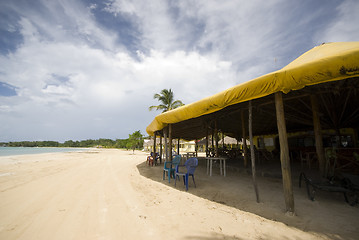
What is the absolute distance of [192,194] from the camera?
14.2 feet

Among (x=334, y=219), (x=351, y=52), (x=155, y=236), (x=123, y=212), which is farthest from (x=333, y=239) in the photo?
(x=123, y=212)

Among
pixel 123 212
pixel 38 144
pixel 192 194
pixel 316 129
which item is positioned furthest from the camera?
pixel 38 144

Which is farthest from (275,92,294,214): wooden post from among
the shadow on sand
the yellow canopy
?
the yellow canopy

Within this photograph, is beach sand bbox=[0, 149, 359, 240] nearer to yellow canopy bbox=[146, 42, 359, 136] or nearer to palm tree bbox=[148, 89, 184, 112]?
yellow canopy bbox=[146, 42, 359, 136]

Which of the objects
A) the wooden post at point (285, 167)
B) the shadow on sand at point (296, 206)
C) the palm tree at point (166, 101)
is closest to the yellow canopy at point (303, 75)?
the wooden post at point (285, 167)

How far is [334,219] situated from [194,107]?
3.78 m

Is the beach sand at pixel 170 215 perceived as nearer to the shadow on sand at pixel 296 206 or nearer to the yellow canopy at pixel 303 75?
Answer: the shadow on sand at pixel 296 206

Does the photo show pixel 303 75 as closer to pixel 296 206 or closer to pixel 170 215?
pixel 296 206

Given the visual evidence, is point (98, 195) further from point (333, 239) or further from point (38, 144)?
point (38, 144)

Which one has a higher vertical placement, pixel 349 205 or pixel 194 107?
pixel 194 107

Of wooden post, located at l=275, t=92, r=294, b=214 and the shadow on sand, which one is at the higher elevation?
wooden post, located at l=275, t=92, r=294, b=214

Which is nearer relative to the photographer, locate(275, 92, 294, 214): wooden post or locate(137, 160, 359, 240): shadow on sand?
locate(137, 160, 359, 240): shadow on sand

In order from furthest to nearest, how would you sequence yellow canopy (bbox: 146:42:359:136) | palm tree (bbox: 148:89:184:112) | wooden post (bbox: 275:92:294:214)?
palm tree (bbox: 148:89:184:112) < wooden post (bbox: 275:92:294:214) < yellow canopy (bbox: 146:42:359:136)

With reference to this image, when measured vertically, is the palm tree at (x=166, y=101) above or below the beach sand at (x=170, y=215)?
above
